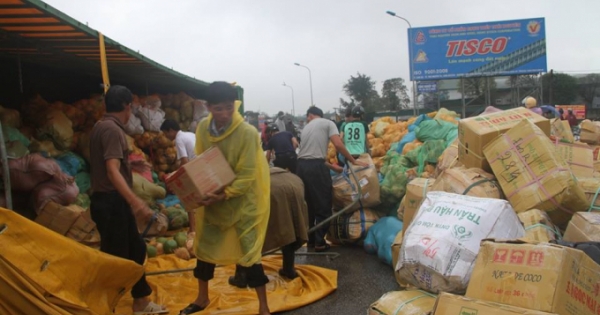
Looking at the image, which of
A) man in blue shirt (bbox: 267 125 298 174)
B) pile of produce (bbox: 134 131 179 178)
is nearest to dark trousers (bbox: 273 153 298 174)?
man in blue shirt (bbox: 267 125 298 174)

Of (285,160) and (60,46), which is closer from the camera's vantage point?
(60,46)

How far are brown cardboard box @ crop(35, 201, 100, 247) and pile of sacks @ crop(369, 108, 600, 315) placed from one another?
3.17 metres

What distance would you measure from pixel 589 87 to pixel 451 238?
48.4 metres

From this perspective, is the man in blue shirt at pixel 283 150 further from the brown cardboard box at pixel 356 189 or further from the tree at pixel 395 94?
the tree at pixel 395 94

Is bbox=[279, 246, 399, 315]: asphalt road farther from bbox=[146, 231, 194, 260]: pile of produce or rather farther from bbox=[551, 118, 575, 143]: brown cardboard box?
bbox=[551, 118, 575, 143]: brown cardboard box

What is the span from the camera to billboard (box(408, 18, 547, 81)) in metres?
23.0

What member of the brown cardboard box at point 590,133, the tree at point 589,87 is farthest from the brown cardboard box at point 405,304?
the tree at point 589,87

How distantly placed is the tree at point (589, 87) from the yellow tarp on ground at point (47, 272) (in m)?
47.0

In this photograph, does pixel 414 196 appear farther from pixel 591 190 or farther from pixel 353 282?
pixel 591 190

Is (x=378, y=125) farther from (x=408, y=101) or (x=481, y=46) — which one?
(x=408, y=101)

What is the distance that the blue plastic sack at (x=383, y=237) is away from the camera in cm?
507

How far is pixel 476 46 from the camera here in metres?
23.5

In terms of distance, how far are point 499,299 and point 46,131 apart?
213 inches

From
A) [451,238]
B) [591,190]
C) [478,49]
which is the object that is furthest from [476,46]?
[451,238]
